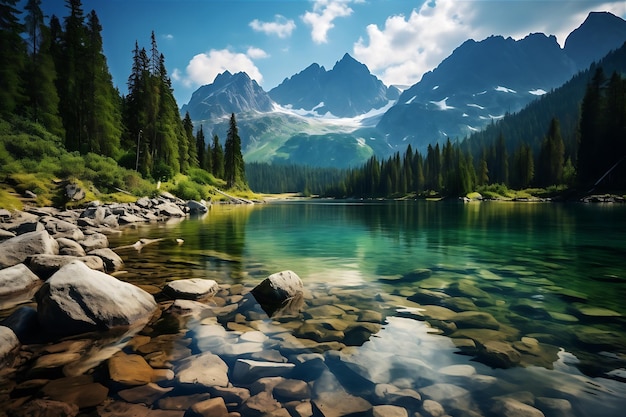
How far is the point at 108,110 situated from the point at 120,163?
7611 mm

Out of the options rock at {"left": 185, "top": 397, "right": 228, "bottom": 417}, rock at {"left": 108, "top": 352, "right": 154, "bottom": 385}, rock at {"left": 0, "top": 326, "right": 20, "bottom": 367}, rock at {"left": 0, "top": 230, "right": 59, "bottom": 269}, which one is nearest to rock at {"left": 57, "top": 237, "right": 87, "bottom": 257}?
rock at {"left": 0, "top": 230, "right": 59, "bottom": 269}

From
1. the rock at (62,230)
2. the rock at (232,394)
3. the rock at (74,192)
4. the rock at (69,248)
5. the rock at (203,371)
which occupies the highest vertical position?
the rock at (74,192)

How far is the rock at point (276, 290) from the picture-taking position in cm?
811

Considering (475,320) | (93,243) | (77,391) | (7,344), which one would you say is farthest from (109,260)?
(475,320)

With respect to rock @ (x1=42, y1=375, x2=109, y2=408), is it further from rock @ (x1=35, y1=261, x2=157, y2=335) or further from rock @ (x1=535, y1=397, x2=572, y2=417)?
rock @ (x1=535, y1=397, x2=572, y2=417)

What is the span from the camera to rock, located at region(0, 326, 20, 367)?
485 centimetres

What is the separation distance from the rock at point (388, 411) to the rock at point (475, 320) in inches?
127

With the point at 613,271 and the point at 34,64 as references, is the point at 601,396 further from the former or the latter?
the point at 34,64

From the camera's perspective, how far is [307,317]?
7.09m

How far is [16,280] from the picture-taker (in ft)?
27.4

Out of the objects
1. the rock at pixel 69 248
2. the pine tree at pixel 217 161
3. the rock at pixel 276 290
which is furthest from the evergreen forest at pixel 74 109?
the pine tree at pixel 217 161

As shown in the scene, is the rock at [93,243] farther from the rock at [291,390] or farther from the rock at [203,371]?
the rock at [291,390]

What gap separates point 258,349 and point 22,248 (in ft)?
31.6

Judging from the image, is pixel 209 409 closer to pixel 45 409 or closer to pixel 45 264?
pixel 45 409
